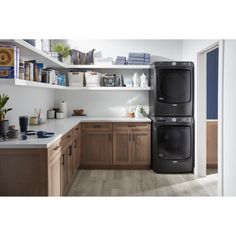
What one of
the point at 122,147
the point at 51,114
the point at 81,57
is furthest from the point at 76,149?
the point at 81,57

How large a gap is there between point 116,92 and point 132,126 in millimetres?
888

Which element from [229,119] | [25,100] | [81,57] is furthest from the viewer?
[81,57]

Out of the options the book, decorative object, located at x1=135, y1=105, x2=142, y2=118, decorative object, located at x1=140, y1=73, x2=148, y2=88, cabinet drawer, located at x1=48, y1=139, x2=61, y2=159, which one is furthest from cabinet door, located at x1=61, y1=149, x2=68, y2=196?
decorative object, located at x1=140, y1=73, x2=148, y2=88

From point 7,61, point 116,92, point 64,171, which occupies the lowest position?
point 64,171

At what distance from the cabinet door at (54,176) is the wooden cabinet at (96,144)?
73.8 inches

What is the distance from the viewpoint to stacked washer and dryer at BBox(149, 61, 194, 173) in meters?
4.82

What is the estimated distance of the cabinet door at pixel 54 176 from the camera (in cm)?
267

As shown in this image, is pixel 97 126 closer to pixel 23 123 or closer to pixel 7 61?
pixel 23 123

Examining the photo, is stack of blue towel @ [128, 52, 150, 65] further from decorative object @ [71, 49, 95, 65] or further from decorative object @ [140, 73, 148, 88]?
decorative object @ [71, 49, 95, 65]

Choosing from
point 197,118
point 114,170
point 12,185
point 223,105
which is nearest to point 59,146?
point 12,185

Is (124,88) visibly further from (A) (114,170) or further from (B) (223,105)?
(B) (223,105)

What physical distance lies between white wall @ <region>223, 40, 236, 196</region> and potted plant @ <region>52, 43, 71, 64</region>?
2.96 meters

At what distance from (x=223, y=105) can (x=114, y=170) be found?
2400 mm

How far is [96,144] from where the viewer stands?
5.06m
